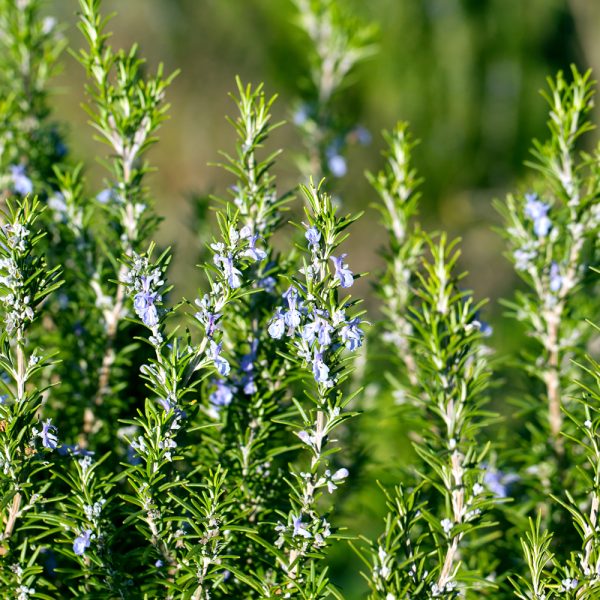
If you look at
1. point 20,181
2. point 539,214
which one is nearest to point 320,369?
point 539,214

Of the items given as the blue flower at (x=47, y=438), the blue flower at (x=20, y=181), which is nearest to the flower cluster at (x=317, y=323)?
the blue flower at (x=47, y=438)

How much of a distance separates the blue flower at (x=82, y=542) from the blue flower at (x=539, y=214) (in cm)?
70

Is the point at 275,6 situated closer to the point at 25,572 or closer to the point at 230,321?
the point at 230,321

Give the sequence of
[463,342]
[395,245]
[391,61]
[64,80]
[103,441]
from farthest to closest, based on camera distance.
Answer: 1. [64,80]
2. [391,61]
3. [395,245]
4. [103,441]
5. [463,342]

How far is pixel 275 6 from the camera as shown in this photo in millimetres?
2986

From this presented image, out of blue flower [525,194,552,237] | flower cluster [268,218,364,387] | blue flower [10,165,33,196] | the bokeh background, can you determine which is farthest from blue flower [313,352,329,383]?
the bokeh background

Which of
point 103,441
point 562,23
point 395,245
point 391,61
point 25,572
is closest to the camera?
point 25,572

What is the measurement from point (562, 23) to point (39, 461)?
3.23 meters

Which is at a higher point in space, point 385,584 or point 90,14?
point 90,14

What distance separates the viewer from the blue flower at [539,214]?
0.93 m

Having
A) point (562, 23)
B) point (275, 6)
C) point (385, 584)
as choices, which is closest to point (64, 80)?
point (275, 6)

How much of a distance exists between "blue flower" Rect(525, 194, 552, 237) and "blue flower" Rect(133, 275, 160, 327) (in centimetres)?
56

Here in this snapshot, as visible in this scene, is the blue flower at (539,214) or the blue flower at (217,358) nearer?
the blue flower at (217,358)

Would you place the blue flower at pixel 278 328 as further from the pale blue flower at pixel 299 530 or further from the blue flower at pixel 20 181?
the blue flower at pixel 20 181
